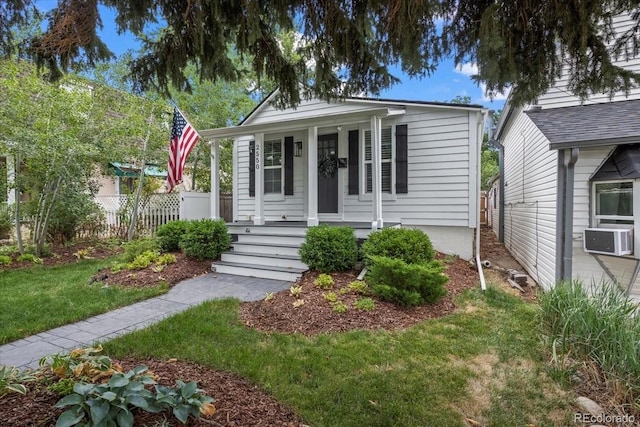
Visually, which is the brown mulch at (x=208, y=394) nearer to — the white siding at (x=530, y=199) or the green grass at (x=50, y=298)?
the green grass at (x=50, y=298)

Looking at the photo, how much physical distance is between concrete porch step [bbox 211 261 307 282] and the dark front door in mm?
2737

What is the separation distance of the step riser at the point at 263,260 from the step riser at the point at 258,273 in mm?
240

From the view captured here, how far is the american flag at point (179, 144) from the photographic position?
7.87m

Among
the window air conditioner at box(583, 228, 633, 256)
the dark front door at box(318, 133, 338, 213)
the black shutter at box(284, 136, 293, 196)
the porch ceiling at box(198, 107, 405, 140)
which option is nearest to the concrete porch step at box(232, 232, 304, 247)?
the dark front door at box(318, 133, 338, 213)

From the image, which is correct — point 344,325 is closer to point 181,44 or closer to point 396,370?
point 396,370

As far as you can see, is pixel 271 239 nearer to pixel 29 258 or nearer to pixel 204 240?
pixel 204 240

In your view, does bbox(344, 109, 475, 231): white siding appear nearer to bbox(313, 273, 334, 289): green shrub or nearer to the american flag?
bbox(313, 273, 334, 289): green shrub

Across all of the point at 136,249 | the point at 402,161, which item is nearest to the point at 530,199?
the point at 402,161

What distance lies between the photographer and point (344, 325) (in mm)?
4094

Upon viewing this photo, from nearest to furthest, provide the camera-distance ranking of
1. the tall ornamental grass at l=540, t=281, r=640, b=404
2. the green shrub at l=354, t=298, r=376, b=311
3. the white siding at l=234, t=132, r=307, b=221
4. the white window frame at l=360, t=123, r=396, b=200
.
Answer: the tall ornamental grass at l=540, t=281, r=640, b=404
the green shrub at l=354, t=298, r=376, b=311
the white window frame at l=360, t=123, r=396, b=200
the white siding at l=234, t=132, r=307, b=221

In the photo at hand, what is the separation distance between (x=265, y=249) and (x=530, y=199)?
626 cm

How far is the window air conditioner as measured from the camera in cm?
509

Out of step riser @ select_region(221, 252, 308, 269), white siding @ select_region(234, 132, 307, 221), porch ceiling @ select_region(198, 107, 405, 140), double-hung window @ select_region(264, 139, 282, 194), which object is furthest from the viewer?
double-hung window @ select_region(264, 139, 282, 194)

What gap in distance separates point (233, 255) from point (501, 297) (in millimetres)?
4852
